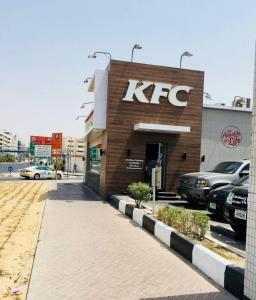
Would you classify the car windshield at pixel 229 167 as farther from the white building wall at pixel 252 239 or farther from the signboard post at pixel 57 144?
the signboard post at pixel 57 144

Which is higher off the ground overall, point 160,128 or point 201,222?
point 160,128

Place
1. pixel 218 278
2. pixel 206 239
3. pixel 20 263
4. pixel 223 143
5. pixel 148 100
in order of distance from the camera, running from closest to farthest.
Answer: pixel 218 278 → pixel 20 263 → pixel 206 239 → pixel 148 100 → pixel 223 143

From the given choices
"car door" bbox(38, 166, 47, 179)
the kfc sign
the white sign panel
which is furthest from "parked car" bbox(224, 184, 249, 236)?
the white sign panel

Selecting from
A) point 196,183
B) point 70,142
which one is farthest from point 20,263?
→ point 70,142

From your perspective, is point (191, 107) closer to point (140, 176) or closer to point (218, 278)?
point (140, 176)

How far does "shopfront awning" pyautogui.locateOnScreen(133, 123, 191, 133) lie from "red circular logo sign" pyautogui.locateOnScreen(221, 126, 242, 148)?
3.12 m

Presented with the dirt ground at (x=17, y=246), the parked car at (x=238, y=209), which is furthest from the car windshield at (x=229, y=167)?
the dirt ground at (x=17, y=246)

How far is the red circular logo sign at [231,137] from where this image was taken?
18625 millimetres

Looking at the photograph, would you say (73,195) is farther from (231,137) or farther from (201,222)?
(201,222)

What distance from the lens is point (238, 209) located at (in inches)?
304

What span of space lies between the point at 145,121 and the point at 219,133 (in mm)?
4355

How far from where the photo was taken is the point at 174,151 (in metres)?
17.1

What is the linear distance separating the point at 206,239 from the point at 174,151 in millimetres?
9659

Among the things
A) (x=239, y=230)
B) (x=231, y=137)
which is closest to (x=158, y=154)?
(x=231, y=137)
